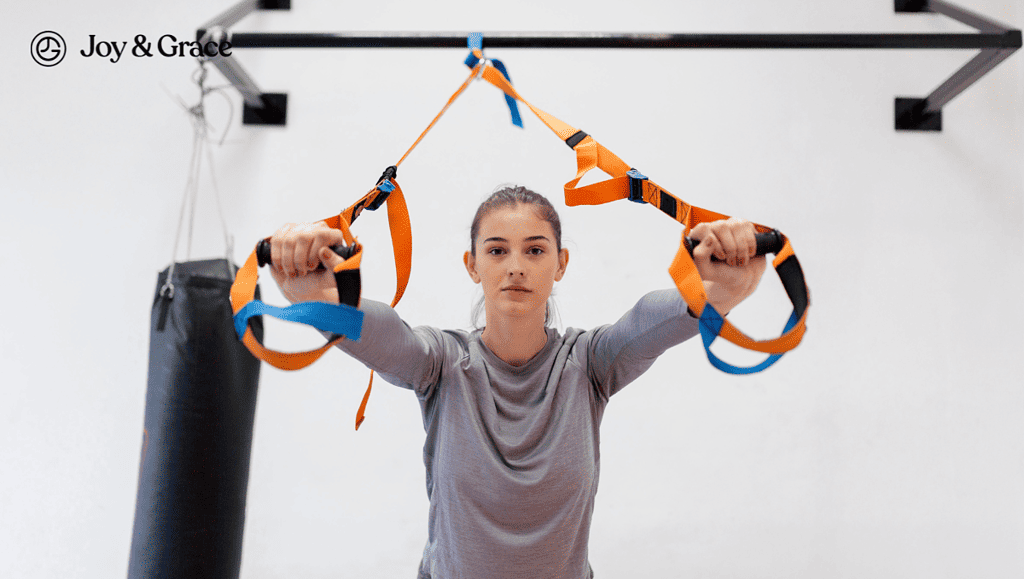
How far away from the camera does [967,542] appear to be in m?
2.30

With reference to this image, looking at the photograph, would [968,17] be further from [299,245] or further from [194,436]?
[194,436]

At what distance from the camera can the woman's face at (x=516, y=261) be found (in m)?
1.25

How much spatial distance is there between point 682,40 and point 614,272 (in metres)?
0.86

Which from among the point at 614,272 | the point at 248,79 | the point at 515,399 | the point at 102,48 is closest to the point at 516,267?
the point at 515,399

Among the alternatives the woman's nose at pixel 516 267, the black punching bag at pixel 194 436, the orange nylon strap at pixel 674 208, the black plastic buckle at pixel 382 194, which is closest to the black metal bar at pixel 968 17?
the orange nylon strap at pixel 674 208

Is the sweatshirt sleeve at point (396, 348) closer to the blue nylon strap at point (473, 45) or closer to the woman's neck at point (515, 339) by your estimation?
the woman's neck at point (515, 339)

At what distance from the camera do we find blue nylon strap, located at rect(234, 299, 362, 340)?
0.84m

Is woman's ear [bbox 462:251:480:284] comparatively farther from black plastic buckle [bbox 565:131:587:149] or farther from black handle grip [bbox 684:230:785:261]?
black handle grip [bbox 684:230:785:261]

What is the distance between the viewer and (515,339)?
1299mm

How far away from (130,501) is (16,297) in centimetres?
92

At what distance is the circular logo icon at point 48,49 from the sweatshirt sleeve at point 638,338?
Result: 2674 mm

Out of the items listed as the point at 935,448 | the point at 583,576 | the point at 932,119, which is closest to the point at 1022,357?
the point at 935,448

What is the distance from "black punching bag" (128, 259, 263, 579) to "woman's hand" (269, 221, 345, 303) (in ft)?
2.97

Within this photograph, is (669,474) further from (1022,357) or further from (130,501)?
(130,501)
